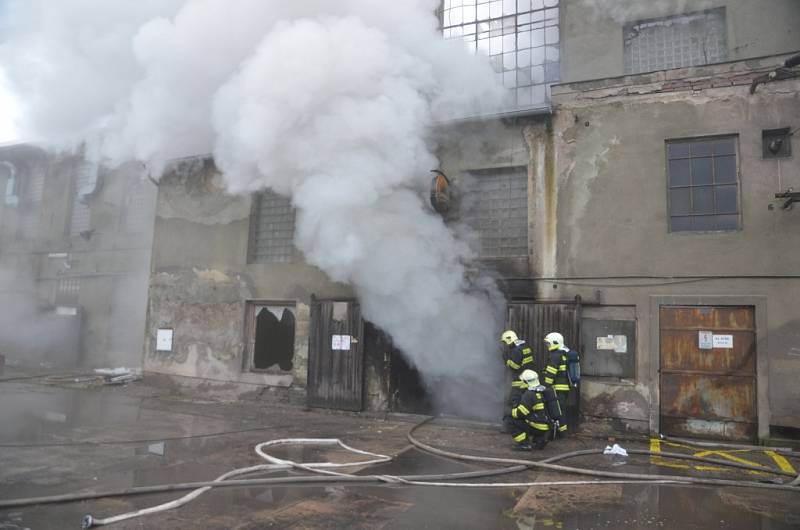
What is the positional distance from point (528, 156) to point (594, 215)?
1479 millimetres

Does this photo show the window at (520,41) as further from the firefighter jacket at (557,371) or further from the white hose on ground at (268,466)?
the white hose on ground at (268,466)

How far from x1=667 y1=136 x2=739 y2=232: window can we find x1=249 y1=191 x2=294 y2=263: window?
269 inches

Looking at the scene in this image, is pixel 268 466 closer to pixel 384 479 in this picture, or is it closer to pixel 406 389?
pixel 384 479

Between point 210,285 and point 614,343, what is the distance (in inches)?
306

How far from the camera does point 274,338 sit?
33.8 ft

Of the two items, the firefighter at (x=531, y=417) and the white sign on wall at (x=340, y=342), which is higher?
the white sign on wall at (x=340, y=342)

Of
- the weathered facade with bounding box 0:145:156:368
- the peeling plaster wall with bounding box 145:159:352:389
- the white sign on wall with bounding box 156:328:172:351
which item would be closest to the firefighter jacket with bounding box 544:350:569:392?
the peeling plaster wall with bounding box 145:159:352:389

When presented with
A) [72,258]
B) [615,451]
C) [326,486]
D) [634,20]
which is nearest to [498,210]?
[615,451]

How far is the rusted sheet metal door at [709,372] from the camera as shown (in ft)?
24.0

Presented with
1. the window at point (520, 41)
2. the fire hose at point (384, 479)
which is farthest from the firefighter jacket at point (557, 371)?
the window at point (520, 41)

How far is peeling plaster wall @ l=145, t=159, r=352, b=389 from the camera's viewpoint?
33.2 ft

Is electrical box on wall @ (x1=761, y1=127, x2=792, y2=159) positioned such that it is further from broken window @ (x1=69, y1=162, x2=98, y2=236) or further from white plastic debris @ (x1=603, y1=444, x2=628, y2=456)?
broken window @ (x1=69, y1=162, x2=98, y2=236)

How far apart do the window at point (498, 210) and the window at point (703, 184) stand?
88.1 inches

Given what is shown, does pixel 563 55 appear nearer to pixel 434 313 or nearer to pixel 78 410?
pixel 434 313
